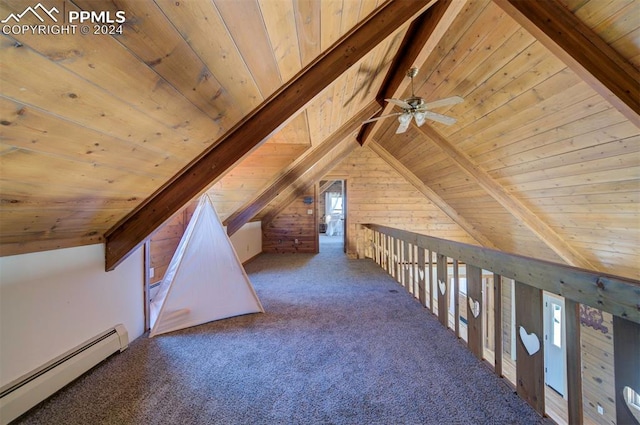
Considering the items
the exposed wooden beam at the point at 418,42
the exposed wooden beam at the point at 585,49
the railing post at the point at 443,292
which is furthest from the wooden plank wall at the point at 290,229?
the exposed wooden beam at the point at 585,49

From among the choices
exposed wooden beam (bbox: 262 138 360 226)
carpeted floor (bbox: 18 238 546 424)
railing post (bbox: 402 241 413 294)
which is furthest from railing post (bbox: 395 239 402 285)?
exposed wooden beam (bbox: 262 138 360 226)

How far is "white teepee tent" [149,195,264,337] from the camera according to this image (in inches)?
87.5

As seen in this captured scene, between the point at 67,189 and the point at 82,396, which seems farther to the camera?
the point at 82,396

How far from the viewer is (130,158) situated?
1.29 metres

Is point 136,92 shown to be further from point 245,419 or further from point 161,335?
point 161,335

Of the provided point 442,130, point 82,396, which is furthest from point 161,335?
point 442,130

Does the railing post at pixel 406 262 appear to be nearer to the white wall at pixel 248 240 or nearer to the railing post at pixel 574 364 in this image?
the railing post at pixel 574 364

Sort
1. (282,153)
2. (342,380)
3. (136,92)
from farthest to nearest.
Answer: (282,153) → (342,380) → (136,92)

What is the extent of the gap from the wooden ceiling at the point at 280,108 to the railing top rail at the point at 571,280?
142cm

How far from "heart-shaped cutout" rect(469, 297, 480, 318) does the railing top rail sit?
0.29m

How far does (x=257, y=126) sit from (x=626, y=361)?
2150 mm

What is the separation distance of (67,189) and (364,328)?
2.25 meters

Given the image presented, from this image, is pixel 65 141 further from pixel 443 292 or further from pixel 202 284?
pixel 443 292

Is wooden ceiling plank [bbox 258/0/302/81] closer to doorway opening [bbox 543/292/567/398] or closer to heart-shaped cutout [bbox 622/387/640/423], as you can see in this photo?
heart-shaped cutout [bbox 622/387/640/423]
